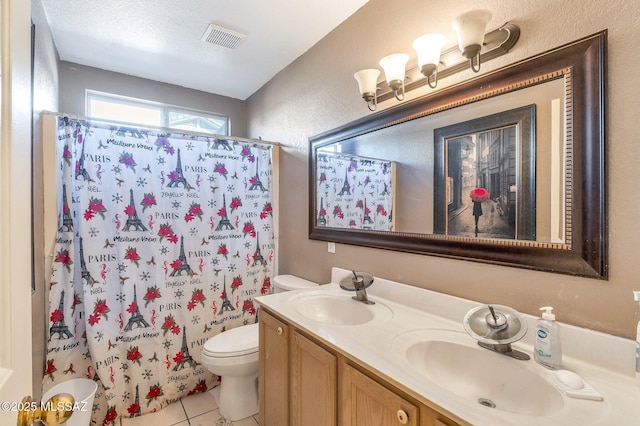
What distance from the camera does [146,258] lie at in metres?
2.09

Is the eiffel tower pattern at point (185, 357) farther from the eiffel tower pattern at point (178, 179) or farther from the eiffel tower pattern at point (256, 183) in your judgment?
the eiffel tower pattern at point (256, 183)

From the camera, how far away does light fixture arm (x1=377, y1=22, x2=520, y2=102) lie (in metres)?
1.16

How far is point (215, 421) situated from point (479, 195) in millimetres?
2085

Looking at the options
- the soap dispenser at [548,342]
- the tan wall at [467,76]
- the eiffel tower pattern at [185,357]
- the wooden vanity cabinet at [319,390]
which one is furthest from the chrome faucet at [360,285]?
the eiffel tower pattern at [185,357]

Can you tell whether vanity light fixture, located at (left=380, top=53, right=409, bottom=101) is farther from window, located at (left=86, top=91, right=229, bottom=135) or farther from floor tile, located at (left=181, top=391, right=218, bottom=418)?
floor tile, located at (left=181, top=391, right=218, bottom=418)

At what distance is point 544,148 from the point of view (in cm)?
108

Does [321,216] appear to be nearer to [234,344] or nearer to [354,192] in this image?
[354,192]

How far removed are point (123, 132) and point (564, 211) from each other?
245cm

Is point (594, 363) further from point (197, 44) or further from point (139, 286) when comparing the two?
point (197, 44)

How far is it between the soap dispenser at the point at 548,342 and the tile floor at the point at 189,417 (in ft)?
5.64

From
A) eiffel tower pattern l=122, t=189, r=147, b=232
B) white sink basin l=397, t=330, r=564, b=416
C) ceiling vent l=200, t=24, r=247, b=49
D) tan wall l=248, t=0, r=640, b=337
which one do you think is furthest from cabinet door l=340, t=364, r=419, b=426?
ceiling vent l=200, t=24, r=247, b=49

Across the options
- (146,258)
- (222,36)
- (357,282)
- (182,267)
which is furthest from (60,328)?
(222,36)

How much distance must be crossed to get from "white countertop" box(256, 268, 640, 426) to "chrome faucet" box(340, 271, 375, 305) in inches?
3.5

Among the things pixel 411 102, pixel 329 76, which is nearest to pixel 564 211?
pixel 411 102
